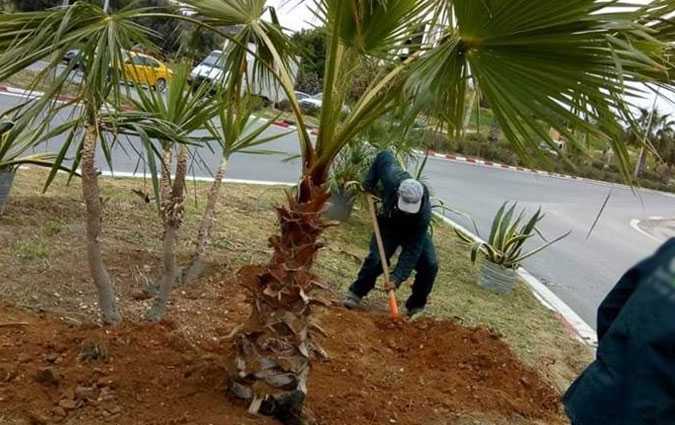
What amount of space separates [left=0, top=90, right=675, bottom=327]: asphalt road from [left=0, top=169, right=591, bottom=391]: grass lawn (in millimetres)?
752

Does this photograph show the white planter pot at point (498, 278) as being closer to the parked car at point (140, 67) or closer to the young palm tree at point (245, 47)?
the young palm tree at point (245, 47)

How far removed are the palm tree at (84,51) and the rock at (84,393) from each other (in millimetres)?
895

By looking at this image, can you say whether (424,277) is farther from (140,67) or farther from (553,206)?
(553,206)

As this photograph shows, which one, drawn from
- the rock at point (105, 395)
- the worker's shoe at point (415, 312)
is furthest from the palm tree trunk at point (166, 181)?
the worker's shoe at point (415, 312)

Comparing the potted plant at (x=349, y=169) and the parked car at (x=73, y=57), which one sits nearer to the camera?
the parked car at (x=73, y=57)

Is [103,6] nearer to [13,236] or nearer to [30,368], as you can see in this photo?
[30,368]

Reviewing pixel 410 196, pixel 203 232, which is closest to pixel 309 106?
pixel 410 196

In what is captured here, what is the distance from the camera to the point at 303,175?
346 cm

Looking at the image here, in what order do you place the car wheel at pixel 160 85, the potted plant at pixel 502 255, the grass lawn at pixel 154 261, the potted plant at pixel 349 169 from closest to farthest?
the car wheel at pixel 160 85
the grass lawn at pixel 154 261
the potted plant at pixel 502 255
the potted plant at pixel 349 169

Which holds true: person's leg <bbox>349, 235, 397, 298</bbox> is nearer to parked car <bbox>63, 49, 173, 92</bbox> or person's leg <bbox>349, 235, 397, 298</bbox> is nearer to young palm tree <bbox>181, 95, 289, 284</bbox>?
young palm tree <bbox>181, 95, 289, 284</bbox>

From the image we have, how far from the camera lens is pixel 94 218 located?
3.49m

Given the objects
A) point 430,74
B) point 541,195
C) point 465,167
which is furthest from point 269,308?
point 465,167

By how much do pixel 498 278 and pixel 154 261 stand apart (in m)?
3.92

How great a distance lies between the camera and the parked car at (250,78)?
409cm
